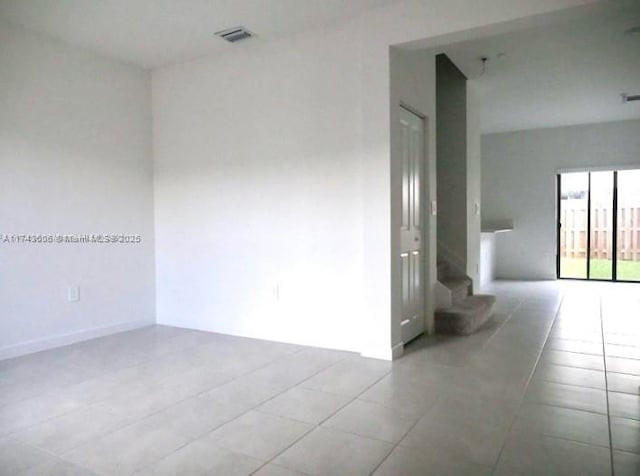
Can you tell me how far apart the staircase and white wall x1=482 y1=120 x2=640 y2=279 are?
3814 mm

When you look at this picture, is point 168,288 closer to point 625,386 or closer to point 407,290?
point 407,290

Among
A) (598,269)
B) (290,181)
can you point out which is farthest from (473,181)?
(598,269)

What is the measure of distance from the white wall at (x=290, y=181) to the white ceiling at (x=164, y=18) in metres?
0.23

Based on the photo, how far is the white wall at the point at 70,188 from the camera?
3625mm

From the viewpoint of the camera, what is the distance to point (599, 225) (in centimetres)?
818

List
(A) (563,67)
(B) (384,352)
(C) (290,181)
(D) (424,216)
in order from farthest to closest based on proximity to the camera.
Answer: (A) (563,67), (D) (424,216), (C) (290,181), (B) (384,352)

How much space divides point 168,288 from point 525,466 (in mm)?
3768

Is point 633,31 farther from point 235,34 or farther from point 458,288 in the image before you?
point 235,34

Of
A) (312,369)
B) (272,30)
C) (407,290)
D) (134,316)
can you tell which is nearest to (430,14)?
(272,30)

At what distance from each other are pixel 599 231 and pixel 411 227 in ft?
19.8

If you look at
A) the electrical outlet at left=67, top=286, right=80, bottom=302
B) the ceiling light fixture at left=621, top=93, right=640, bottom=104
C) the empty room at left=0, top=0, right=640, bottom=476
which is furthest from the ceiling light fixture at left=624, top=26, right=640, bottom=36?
the electrical outlet at left=67, top=286, right=80, bottom=302

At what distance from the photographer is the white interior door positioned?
12.3 ft

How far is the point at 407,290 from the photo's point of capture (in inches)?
151

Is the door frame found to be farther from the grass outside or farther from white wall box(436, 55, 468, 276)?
the grass outside
